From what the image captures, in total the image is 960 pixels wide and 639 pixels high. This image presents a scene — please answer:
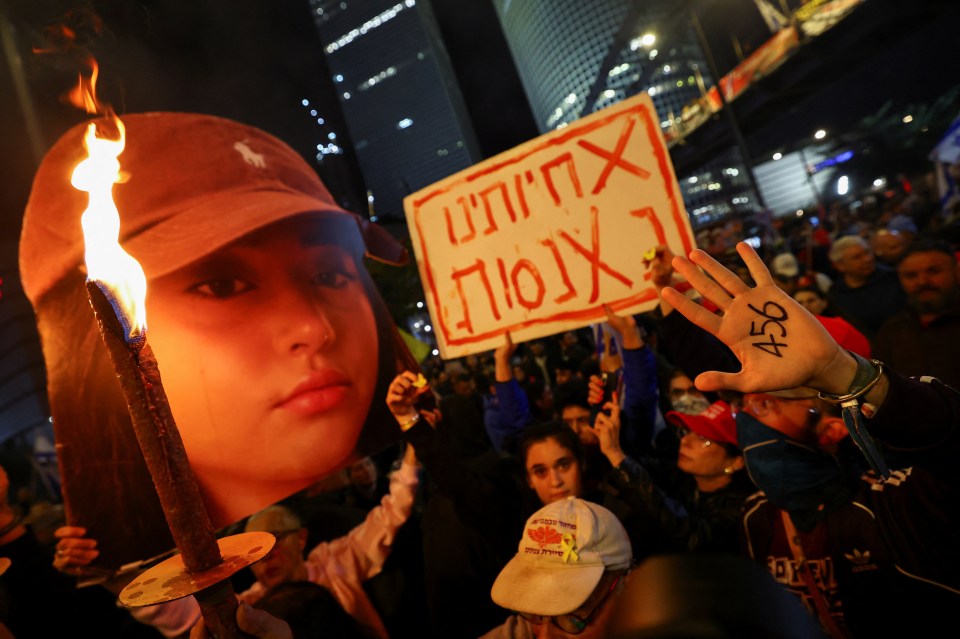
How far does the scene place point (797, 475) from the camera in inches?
72.4

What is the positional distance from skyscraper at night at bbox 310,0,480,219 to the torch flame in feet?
179

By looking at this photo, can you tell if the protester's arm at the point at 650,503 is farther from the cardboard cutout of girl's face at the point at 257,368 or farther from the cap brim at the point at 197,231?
the cap brim at the point at 197,231

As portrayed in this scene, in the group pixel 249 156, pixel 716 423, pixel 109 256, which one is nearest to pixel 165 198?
pixel 249 156

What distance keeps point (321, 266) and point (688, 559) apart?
2.23 metres

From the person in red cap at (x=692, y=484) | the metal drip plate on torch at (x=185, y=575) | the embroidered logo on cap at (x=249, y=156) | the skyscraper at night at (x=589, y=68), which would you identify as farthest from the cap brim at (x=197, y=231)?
the skyscraper at night at (x=589, y=68)

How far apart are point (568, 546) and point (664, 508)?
2.20 feet

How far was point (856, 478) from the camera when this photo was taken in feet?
6.27

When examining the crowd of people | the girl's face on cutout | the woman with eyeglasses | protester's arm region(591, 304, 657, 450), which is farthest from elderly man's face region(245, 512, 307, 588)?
protester's arm region(591, 304, 657, 450)

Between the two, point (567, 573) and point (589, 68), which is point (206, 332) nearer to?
point (567, 573)

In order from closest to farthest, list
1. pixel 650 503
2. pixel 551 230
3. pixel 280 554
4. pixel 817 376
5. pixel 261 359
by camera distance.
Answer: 1. pixel 817 376
2. pixel 650 503
3. pixel 261 359
4. pixel 280 554
5. pixel 551 230

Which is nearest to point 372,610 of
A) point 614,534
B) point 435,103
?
point 614,534

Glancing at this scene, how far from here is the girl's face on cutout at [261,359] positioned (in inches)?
85.1

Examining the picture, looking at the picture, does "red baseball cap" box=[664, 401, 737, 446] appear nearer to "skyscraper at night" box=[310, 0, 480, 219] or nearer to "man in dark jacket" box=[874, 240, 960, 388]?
"man in dark jacket" box=[874, 240, 960, 388]

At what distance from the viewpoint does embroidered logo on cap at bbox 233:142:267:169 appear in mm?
2514
